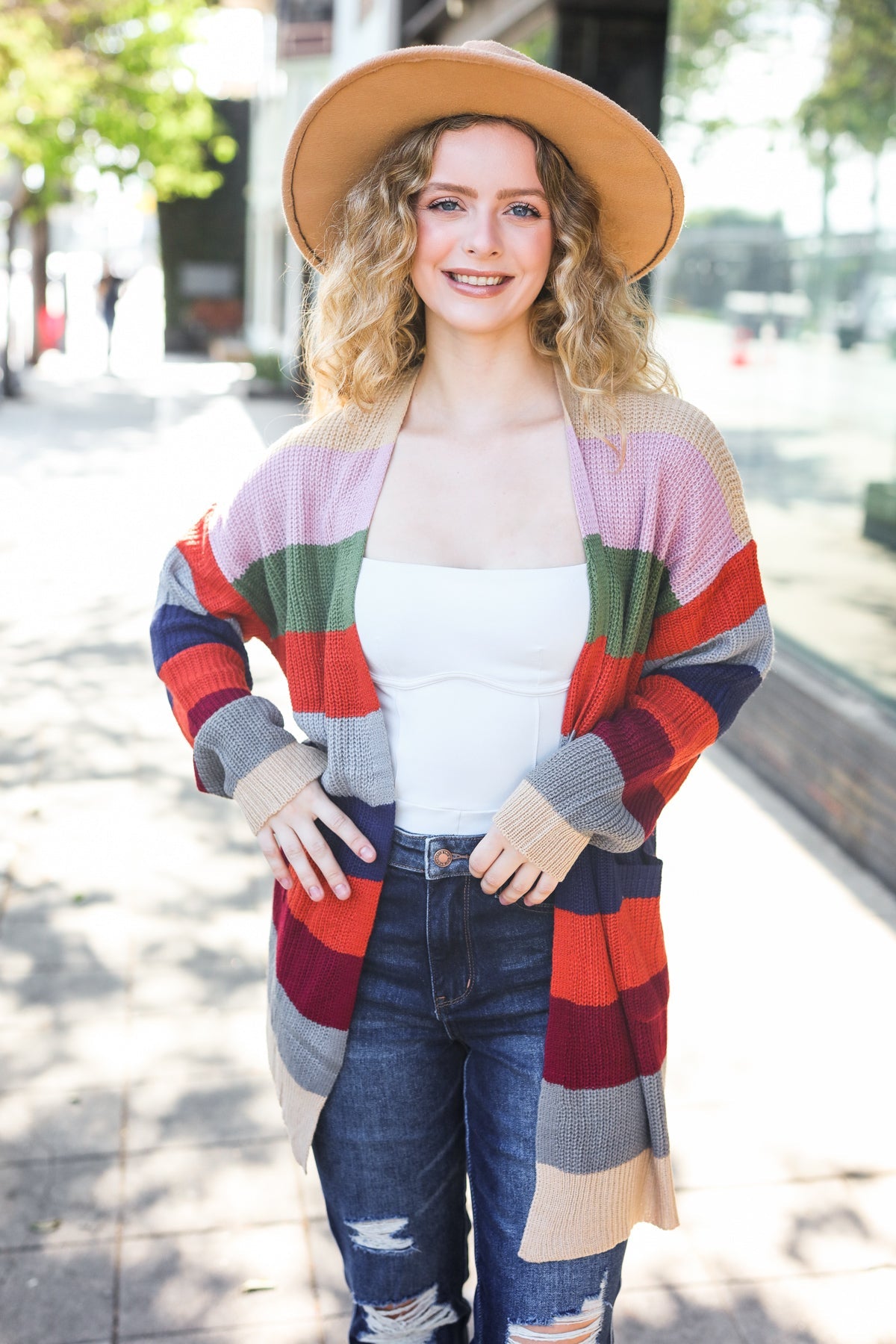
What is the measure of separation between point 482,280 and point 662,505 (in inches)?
16.5

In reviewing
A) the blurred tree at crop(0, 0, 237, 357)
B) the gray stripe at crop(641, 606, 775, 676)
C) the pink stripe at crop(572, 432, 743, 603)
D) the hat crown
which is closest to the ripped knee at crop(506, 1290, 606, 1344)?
the gray stripe at crop(641, 606, 775, 676)

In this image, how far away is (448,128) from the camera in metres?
2.07

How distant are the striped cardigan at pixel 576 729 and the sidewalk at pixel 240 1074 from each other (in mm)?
510

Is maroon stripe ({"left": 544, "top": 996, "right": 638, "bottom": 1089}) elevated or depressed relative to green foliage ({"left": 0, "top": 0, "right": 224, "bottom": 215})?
depressed

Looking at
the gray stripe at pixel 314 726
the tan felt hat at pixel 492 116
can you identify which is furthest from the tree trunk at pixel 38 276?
the gray stripe at pixel 314 726

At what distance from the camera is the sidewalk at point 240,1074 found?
293 cm

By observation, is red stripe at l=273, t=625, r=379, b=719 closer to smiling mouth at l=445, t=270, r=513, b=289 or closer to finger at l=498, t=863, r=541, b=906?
finger at l=498, t=863, r=541, b=906

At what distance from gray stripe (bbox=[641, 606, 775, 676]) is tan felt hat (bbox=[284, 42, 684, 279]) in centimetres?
63

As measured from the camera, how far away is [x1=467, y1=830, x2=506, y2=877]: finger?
1893mm

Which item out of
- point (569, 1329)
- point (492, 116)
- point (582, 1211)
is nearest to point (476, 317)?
point (492, 116)

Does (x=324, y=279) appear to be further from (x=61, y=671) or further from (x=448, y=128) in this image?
(x=61, y=671)

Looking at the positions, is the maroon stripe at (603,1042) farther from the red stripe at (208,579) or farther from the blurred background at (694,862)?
the blurred background at (694,862)

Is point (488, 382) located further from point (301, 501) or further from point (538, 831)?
point (538, 831)

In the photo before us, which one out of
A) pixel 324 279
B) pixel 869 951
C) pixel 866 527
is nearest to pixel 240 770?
pixel 324 279
